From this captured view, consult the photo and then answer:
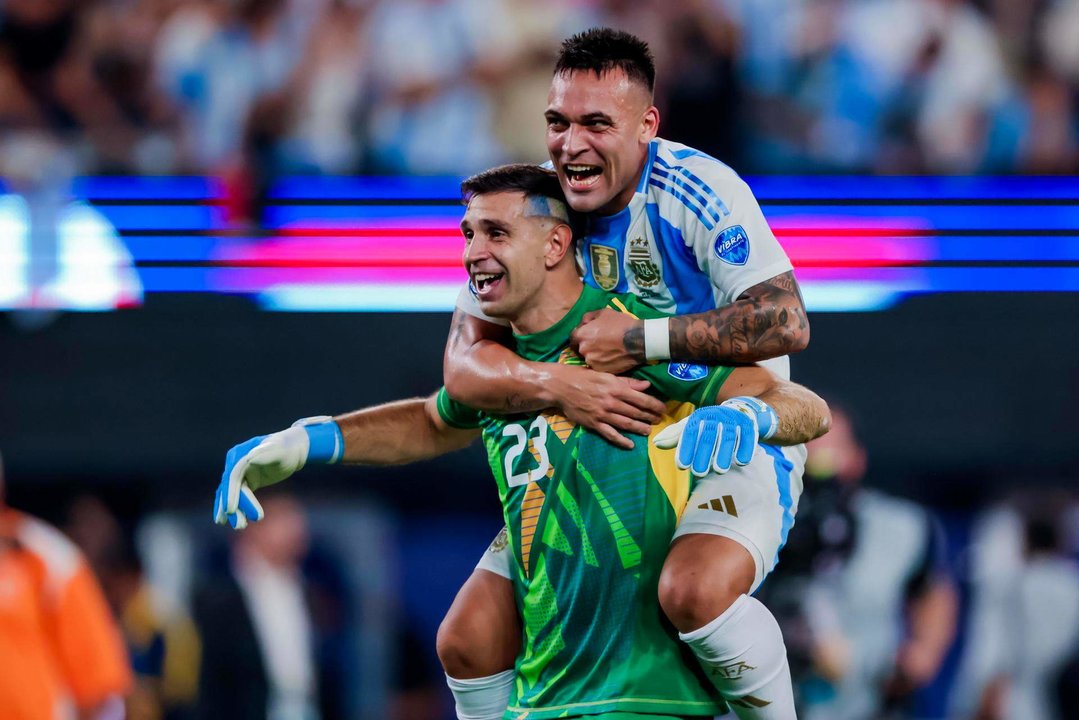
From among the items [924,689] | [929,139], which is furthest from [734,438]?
[929,139]

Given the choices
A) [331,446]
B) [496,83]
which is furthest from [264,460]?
[496,83]

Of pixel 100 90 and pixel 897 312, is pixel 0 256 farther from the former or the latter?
pixel 897 312

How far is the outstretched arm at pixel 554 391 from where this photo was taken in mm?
3805

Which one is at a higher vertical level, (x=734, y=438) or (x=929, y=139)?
(x=929, y=139)

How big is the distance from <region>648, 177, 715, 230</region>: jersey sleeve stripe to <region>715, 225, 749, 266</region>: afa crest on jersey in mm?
44

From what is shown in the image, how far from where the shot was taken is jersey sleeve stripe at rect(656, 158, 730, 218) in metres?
3.83

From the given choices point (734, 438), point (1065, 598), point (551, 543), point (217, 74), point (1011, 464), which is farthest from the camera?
point (217, 74)

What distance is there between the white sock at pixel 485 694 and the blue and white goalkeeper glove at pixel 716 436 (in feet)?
2.86

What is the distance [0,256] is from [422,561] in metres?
2.86

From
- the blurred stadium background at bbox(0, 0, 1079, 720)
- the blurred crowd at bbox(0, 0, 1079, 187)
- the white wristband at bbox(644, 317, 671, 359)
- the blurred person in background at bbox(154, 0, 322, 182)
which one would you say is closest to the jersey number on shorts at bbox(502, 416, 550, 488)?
the white wristband at bbox(644, 317, 671, 359)

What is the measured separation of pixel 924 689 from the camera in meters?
7.52

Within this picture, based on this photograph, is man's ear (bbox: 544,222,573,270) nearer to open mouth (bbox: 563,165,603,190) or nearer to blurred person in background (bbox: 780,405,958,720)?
open mouth (bbox: 563,165,603,190)

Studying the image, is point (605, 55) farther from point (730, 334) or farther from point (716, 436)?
point (716, 436)

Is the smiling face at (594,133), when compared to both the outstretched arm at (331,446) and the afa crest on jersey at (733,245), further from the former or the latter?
the outstretched arm at (331,446)
